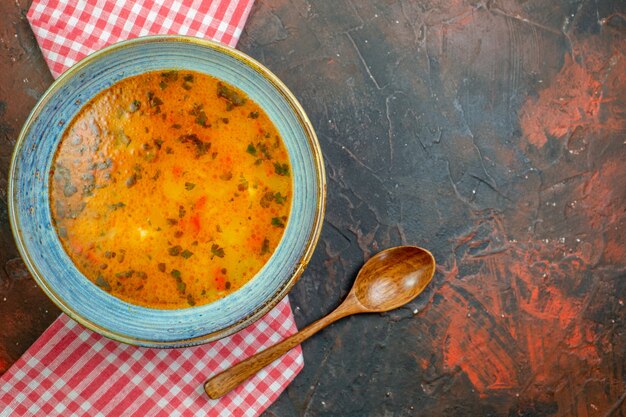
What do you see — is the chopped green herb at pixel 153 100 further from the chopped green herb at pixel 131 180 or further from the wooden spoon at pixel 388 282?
the wooden spoon at pixel 388 282

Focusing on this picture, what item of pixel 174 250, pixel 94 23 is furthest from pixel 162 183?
pixel 94 23

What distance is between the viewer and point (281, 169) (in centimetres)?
186

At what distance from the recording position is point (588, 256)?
2.20 meters

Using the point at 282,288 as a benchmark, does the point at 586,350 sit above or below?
below

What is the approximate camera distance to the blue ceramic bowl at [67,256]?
1771 millimetres

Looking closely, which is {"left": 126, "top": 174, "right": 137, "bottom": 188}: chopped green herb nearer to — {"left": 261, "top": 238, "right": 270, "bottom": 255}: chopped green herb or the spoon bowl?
{"left": 261, "top": 238, "right": 270, "bottom": 255}: chopped green herb

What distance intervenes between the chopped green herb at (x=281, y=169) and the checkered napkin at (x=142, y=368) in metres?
0.46

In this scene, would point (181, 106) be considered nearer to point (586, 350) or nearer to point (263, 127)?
point (263, 127)

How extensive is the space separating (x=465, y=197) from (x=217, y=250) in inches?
34.9

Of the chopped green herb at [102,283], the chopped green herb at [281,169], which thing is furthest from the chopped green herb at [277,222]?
the chopped green herb at [102,283]

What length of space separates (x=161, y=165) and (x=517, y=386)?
4.75 ft

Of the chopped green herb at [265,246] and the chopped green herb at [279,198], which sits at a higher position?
the chopped green herb at [279,198]

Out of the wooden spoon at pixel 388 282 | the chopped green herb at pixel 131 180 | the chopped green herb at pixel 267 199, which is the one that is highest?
the chopped green herb at pixel 131 180

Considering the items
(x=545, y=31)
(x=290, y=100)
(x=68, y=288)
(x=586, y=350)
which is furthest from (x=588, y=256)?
(x=68, y=288)
